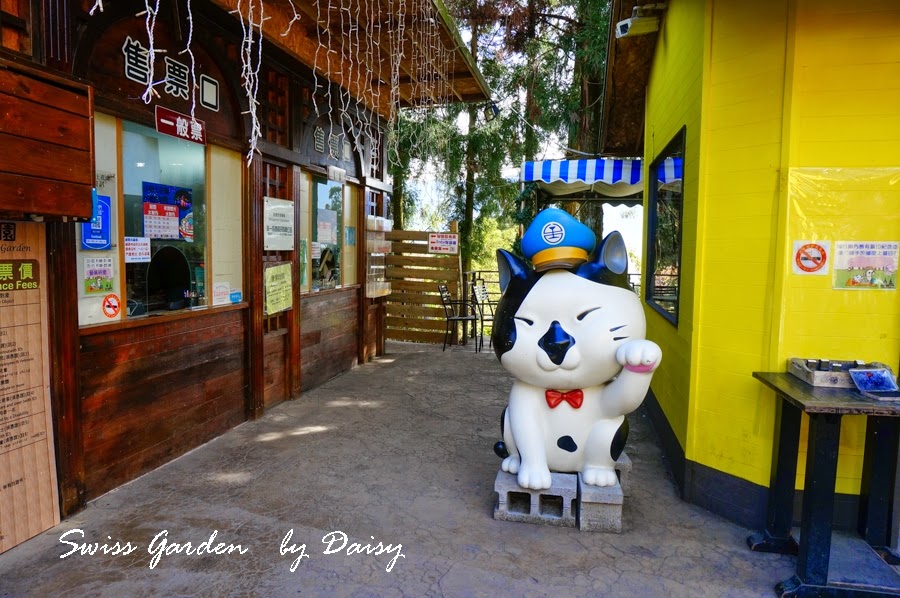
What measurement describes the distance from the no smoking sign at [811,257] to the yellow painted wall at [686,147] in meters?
0.60

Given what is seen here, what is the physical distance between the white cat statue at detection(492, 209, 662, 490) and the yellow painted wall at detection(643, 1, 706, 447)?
27.1 inches

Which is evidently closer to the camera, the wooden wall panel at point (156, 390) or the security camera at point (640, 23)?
the wooden wall panel at point (156, 390)

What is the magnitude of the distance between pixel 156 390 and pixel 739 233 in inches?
165

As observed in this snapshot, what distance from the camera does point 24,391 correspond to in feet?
10.1

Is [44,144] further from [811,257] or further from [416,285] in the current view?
[416,285]

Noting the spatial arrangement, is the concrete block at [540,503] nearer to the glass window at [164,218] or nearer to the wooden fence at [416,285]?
the glass window at [164,218]

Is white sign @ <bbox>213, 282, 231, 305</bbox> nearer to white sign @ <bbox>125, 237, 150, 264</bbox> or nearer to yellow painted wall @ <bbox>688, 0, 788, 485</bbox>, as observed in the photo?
white sign @ <bbox>125, 237, 150, 264</bbox>

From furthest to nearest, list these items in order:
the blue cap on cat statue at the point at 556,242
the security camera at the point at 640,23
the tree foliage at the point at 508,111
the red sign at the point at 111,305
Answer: the tree foliage at the point at 508,111 → the security camera at the point at 640,23 → the red sign at the point at 111,305 → the blue cap on cat statue at the point at 556,242

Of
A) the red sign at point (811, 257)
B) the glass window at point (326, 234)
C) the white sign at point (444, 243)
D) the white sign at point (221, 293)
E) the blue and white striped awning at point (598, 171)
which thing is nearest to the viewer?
the red sign at point (811, 257)

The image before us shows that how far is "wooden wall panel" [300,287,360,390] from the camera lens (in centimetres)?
648

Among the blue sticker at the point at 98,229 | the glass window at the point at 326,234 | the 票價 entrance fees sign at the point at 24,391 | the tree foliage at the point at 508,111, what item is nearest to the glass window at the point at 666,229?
the glass window at the point at 326,234

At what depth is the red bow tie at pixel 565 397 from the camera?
3.46 meters

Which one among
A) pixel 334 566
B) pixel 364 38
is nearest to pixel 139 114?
pixel 364 38

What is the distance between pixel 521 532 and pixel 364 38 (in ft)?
16.2
